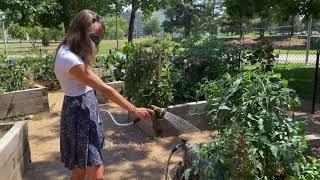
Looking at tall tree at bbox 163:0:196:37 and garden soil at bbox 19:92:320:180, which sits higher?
tall tree at bbox 163:0:196:37

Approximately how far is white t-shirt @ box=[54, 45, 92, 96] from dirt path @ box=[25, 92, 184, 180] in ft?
6.12

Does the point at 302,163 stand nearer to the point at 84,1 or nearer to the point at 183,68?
the point at 183,68

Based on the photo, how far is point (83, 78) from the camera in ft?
9.75

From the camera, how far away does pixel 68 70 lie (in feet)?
9.91

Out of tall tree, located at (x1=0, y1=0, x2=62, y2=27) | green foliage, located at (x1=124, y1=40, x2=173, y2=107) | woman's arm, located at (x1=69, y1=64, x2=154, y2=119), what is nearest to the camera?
woman's arm, located at (x1=69, y1=64, x2=154, y2=119)

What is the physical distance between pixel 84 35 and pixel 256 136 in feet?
4.78

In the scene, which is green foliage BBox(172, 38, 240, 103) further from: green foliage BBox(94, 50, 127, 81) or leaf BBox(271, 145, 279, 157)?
leaf BBox(271, 145, 279, 157)

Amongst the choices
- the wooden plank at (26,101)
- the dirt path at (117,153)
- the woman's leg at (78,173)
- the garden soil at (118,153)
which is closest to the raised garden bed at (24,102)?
the wooden plank at (26,101)

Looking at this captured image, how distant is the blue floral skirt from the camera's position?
3213 millimetres

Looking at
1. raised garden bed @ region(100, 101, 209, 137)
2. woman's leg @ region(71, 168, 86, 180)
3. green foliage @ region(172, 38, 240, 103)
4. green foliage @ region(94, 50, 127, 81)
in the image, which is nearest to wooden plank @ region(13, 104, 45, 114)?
green foliage @ region(94, 50, 127, 81)

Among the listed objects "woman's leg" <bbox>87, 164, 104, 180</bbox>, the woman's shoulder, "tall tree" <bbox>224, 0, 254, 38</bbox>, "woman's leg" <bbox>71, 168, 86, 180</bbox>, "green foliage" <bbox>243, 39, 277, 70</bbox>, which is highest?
"tall tree" <bbox>224, 0, 254, 38</bbox>

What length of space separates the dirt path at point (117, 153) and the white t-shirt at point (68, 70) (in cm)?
187

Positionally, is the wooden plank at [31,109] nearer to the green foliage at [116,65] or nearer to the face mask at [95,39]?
the green foliage at [116,65]

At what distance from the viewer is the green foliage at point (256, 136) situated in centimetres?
264
